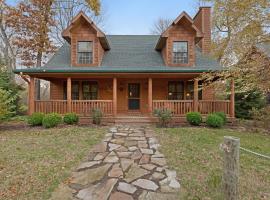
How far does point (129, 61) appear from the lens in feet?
42.7

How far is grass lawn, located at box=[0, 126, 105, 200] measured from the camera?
4195 millimetres

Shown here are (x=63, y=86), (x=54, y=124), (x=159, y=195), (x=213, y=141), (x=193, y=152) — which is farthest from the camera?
(x=63, y=86)

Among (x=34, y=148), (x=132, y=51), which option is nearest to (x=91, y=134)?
(x=34, y=148)

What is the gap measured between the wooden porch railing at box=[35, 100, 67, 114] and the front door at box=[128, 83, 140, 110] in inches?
169

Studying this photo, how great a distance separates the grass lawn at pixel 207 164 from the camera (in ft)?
13.4

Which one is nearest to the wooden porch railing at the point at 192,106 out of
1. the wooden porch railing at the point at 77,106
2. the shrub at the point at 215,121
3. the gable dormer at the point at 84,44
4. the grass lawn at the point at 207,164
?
the shrub at the point at 215,121

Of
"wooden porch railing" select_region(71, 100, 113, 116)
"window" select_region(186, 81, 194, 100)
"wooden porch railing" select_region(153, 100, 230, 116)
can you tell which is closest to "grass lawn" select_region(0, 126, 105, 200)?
"wooden porch railing" select_region(71, 100, 113, 116)

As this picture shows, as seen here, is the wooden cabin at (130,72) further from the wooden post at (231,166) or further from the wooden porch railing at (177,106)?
the wooden post at (231,166)

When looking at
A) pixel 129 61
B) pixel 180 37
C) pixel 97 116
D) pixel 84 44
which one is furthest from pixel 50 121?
pixel 180 37

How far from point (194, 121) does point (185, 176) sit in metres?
6.30

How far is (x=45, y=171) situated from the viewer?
16.3ft

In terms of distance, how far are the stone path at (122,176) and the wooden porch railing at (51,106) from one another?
561 cm

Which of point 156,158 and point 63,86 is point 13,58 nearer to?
point 63,86

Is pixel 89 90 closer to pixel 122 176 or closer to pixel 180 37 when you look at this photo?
pixel 180 37
